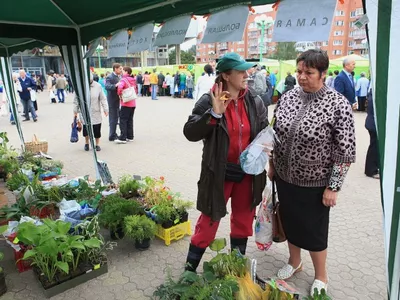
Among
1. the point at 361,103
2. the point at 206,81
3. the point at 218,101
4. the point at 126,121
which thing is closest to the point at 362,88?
the point at 361,103

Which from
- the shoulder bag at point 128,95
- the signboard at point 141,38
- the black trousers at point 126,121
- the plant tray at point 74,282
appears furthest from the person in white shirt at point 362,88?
the plant tray at point 74,282

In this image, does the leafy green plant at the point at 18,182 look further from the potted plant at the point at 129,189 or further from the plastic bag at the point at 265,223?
the plastic bag at the point at 265,223

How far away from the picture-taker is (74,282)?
9.15 feet

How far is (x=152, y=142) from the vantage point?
849 cm

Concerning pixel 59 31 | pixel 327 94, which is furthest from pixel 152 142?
pixel 327 94

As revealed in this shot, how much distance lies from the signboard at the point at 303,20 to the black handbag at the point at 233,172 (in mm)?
931

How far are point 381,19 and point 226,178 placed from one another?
4.55ft

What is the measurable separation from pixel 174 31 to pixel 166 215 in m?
1.86

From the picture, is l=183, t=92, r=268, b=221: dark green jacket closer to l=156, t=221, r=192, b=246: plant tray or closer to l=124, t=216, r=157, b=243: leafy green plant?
l=124, t=216, r=157, b=243: leafy green plant

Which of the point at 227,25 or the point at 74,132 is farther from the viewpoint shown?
the point at 74,132

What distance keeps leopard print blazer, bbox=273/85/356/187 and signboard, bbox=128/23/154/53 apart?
1763 millimetres

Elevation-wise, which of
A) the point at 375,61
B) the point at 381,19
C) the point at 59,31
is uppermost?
the point at 59,31

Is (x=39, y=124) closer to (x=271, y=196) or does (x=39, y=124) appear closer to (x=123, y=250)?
(x=123, y=250)

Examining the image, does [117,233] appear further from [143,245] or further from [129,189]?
[129,189]
